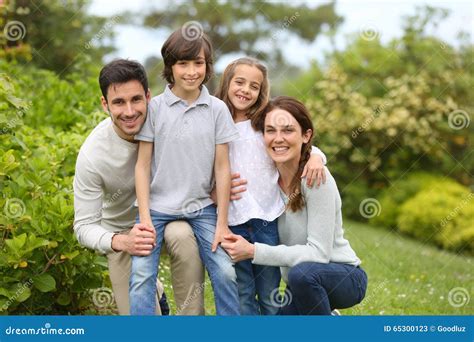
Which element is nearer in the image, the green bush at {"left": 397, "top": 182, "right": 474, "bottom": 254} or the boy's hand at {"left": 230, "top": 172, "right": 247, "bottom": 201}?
the boy's hand at {"left": 230, "top": 172, "right": 247, "bottom": 201}

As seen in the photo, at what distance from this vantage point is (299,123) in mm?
3723

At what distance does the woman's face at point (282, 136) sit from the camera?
364 centimetres

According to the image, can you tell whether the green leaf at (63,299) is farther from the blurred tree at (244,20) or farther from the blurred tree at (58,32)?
the blurred tree at (244,20)

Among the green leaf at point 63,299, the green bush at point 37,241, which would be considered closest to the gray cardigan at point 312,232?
the green bush at point 37,241

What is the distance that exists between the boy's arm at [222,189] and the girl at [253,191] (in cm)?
14

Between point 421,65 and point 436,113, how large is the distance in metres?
0.80

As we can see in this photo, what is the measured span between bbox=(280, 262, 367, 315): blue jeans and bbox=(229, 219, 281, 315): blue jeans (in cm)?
8

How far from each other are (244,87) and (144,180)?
0.73m

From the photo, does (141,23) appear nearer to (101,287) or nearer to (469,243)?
(469,243)

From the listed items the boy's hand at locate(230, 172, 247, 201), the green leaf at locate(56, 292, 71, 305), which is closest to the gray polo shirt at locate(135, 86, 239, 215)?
the boy's hand at locate(230, 172, 247, 201)

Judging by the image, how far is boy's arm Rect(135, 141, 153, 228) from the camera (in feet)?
11.3

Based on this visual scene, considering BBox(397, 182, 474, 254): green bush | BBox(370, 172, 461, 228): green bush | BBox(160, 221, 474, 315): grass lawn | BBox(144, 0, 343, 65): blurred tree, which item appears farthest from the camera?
BBox(144, 0, 343, 65): blurred tree

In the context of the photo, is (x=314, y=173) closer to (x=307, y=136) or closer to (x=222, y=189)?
(x=307, y=136)

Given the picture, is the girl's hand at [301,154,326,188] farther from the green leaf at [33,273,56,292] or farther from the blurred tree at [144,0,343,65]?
the blurred tree at [144,0,343,65]
